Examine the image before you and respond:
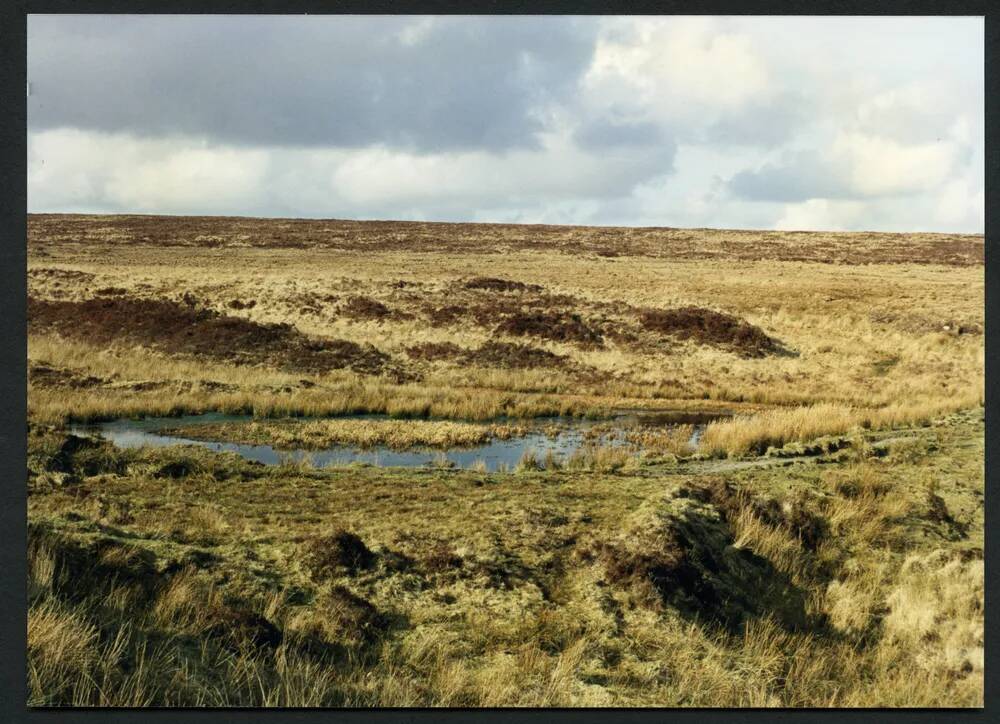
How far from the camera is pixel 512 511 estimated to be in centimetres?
942

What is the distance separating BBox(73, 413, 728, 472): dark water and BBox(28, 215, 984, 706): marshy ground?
1.24 feet

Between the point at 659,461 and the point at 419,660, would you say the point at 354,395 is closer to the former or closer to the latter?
the point at 659,461

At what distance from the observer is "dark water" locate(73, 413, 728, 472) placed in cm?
1297

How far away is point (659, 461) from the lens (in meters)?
12.5

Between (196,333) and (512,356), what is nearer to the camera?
(196,333)

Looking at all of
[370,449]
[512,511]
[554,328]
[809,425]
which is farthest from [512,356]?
[512,511]

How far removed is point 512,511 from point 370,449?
514cm

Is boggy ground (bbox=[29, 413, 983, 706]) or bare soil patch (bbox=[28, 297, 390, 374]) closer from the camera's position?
boggy ground (bbox=[29, 413, 983, 706])

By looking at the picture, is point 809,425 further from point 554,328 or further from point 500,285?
point 500,285

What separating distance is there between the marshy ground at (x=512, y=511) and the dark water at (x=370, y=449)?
379 millimetres

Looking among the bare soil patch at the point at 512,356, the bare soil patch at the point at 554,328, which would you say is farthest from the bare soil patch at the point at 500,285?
the bare soil patch at the point at 512,356

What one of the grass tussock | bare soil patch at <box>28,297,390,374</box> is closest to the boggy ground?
the grass tussock

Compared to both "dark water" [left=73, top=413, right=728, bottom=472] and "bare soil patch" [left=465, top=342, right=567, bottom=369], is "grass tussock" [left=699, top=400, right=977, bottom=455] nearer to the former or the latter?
"dark water" [left=73, top=413, right=728, bottom=472]

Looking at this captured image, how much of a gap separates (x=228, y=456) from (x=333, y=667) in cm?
618
